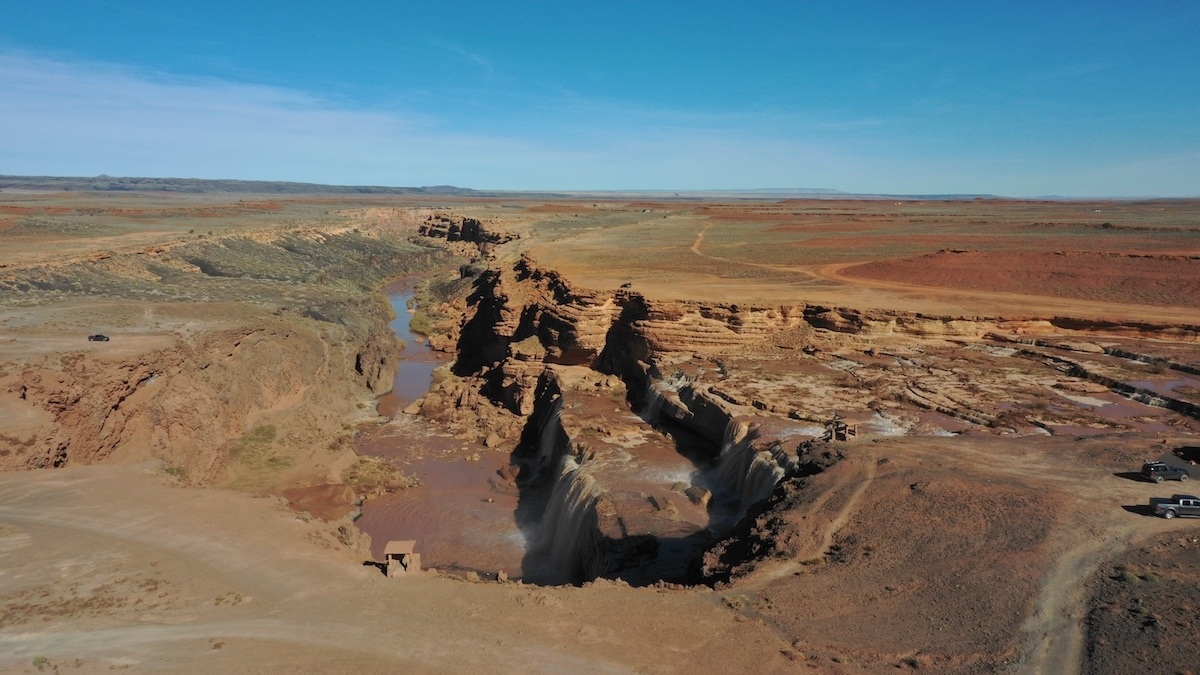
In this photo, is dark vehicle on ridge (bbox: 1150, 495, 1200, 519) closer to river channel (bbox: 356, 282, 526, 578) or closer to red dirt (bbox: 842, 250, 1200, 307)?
river channel (bbox: 356, 282, 526, 578)

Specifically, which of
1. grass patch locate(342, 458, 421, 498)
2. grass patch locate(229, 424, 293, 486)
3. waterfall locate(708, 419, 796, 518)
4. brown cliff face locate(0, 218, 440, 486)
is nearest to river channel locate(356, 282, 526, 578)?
grass patch locate(342, 458, 421, 498)

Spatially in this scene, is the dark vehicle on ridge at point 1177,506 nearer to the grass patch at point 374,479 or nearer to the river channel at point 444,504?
the river channel at point 444,504

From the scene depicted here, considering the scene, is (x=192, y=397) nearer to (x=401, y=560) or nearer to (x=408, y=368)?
(x=401, y=560)

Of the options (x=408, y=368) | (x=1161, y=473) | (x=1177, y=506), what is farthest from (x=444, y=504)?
(x=1161, y=473)

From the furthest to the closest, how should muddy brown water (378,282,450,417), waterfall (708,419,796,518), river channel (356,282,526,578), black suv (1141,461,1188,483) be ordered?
muddy brown water (378,282,450,417) → river channel (356,282,526,578) → waterfall (708,419,796,518) → black suv (1141,461,1188,483)

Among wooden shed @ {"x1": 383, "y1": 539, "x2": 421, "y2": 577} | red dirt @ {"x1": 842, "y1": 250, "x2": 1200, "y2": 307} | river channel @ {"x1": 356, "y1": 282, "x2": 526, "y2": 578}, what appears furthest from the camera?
red dirt @ {"x1": 842, "y1": 250, "x2": 1200, "y2": 307}

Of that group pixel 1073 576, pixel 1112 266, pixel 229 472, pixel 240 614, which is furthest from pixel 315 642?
pixel 1112 266
